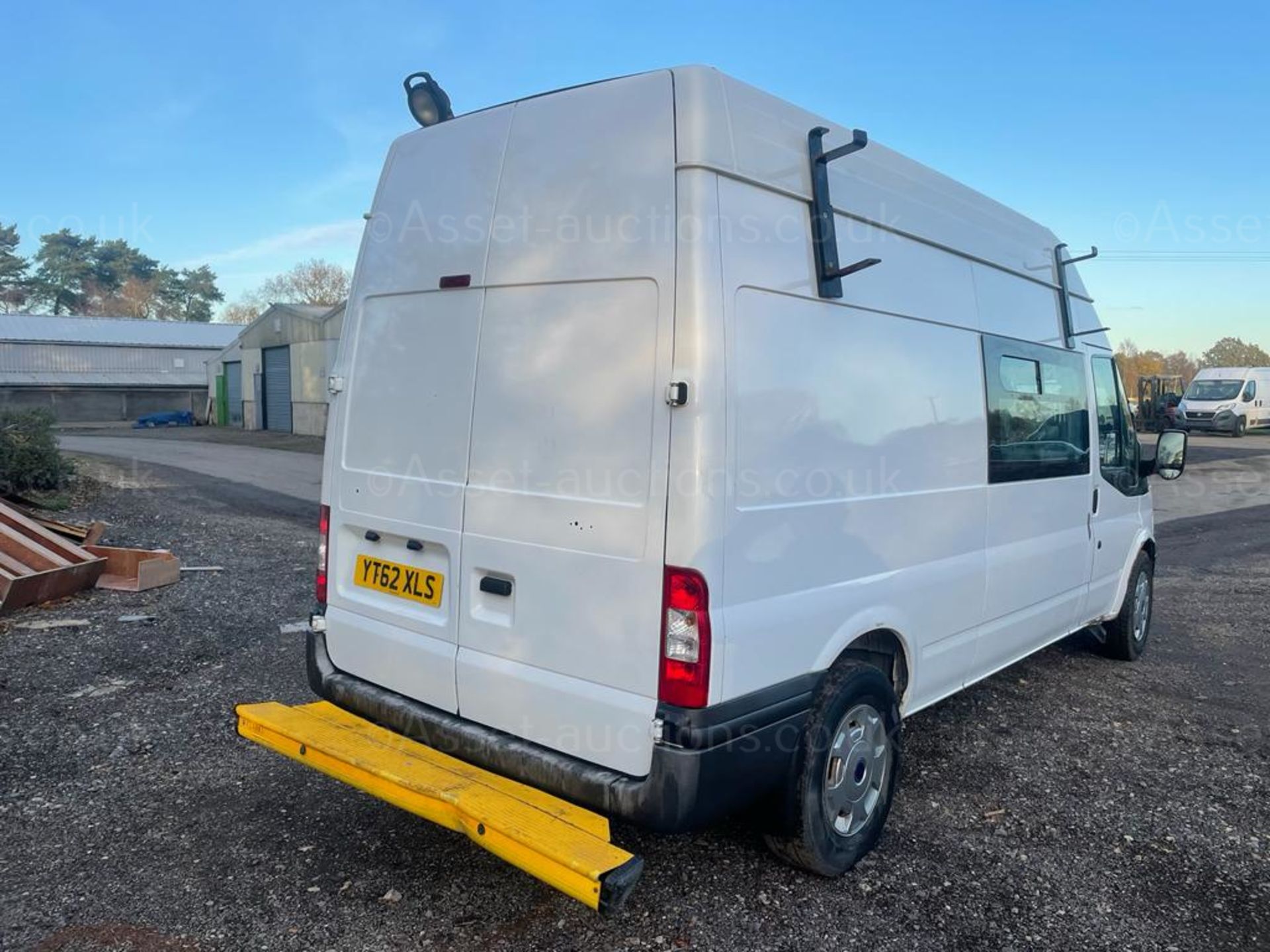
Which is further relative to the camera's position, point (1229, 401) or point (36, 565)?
point (1229, 401)

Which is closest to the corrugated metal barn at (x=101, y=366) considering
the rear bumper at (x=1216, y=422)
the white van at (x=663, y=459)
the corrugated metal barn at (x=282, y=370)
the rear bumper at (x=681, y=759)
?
the corrugated metal barn at (x=282, y=370)

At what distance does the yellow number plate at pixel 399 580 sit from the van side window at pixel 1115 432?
13.1ft

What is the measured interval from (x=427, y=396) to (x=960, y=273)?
8.01 feet

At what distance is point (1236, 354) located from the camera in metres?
73.2

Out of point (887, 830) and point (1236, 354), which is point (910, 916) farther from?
point (1236, 354)

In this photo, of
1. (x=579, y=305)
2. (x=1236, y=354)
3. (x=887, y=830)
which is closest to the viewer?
(x=579, y=305)

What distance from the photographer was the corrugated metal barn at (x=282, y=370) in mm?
29500

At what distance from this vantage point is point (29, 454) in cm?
1178

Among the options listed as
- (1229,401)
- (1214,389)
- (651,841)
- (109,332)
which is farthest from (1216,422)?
(109,332)

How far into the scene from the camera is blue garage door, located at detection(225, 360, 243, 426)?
37219 mm

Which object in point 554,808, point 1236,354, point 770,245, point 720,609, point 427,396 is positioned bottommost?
point 554,808

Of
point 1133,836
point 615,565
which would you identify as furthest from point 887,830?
point 615,565

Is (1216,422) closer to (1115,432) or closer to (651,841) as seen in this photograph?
(1115,432)

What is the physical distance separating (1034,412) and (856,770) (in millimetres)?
2231
